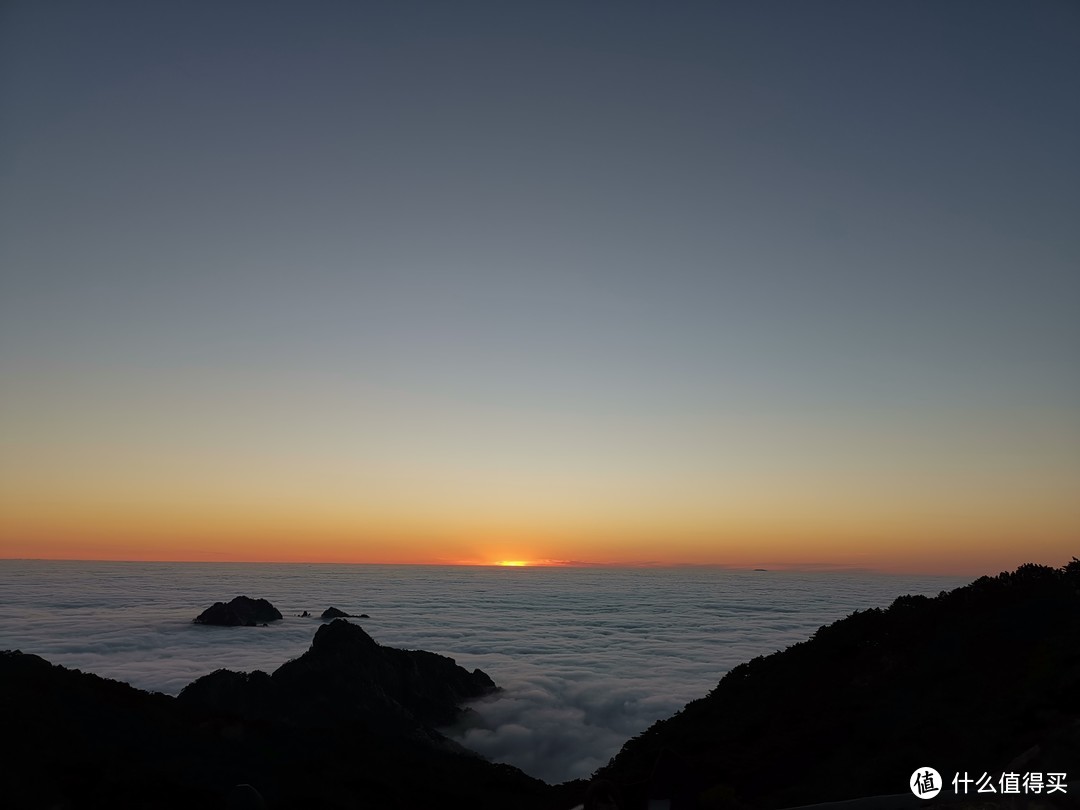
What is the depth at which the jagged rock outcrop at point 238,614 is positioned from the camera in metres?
69.9

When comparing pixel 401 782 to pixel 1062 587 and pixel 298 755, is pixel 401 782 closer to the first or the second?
pixel 298 755

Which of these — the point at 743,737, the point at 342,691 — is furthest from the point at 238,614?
the point at 743,737

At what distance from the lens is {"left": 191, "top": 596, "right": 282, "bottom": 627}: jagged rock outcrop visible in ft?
229

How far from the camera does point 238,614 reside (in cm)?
7056

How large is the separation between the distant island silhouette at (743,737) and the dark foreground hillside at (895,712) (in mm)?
56

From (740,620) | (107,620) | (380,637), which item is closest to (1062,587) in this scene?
(380,637)

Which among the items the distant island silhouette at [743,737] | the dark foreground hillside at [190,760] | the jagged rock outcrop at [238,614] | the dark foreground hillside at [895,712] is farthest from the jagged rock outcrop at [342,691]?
the jagged rock outcrop at [238,614]

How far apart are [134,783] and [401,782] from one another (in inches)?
281

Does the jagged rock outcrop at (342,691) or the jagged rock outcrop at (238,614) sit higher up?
the jagged rock outcrop at (342,691)

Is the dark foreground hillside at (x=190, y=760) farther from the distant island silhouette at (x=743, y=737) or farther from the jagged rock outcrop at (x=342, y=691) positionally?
the jagged rock outcrop at (x=342, y=691)

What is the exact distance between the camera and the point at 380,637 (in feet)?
203

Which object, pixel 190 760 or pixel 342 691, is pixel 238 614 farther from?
pixel 190 760

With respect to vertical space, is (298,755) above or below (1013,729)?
below

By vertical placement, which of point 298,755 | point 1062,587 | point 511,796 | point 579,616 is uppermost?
point 1062,587
